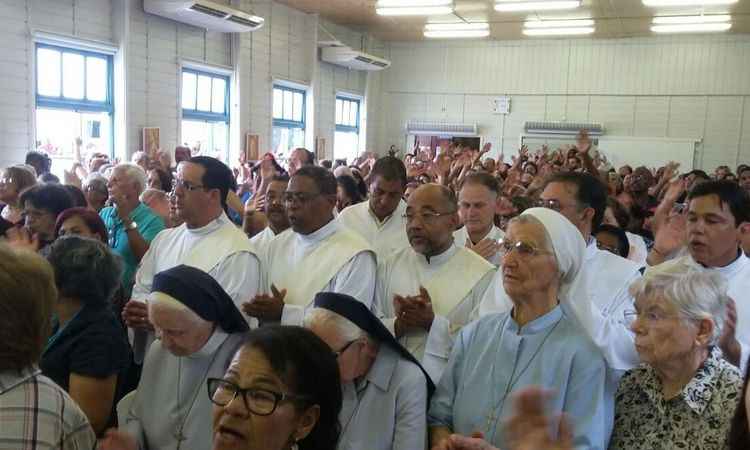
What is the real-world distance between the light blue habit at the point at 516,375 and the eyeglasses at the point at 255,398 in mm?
856

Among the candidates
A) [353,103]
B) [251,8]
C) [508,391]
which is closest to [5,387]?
[508,391]

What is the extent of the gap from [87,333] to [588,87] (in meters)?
14.9

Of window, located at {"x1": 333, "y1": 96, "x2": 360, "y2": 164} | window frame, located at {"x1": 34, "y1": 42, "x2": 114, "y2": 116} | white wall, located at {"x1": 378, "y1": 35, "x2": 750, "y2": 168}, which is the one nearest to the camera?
window frame, located at {"x1": 34, "y1": 42, "x2": 114, "y2": 116}

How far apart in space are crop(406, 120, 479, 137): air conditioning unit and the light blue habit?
14290 mm

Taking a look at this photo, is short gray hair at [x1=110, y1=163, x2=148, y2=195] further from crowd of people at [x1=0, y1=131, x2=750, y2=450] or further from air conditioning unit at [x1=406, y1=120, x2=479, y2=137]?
air conditioning unit at [x1=406, y1=120, x2=479, y2=137]

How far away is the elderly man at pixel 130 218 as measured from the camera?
3807 millimetres

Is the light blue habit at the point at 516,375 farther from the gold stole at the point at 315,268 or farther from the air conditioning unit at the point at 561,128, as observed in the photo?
the air conditioning unit at the point at 561,128

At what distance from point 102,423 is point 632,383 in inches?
68.0

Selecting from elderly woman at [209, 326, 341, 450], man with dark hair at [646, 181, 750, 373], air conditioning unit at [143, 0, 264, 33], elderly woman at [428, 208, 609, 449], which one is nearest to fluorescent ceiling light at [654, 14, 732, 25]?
air conditioning unit at [143, 0, 264, 33]

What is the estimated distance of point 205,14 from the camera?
9695mm

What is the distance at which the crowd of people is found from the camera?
151cm

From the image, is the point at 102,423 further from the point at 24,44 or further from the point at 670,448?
the point at 24,44

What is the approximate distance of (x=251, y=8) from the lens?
11.7 m

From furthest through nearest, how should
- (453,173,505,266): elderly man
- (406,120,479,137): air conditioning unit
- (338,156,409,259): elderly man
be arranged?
(406,120,479,137): air conditioning unit
(338,156,409,259): elderly man
(453,173,505,266): elderly man
